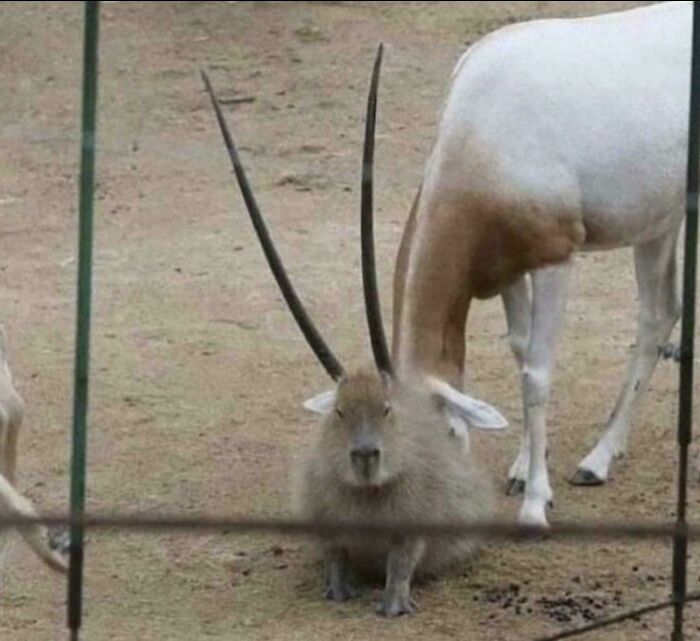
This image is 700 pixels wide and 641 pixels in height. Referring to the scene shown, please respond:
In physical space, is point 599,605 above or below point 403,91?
below

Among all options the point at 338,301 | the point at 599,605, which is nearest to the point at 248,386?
the point at 338,301

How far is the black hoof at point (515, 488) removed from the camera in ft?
17.8

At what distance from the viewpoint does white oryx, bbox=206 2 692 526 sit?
16.3 feet

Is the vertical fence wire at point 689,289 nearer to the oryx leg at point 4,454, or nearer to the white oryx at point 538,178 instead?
the white oryx at point 538,178

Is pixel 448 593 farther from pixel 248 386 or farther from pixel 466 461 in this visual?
pixel 248 386

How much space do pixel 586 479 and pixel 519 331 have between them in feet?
1.33

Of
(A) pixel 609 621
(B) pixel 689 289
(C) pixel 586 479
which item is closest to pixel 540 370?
(C) pixel 586 479

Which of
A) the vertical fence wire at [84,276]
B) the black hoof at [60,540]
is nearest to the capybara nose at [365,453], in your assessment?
the black hoof at [60,540]

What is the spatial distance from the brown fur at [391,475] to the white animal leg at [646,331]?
3.00ft

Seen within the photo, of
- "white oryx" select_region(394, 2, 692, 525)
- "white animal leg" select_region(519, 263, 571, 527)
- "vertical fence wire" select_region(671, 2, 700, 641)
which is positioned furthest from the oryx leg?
"vertical fence wire" select_region(671, 2, 700, 641)

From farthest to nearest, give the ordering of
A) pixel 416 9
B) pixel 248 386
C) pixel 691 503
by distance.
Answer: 1. pixel 416 9
2. pixel 248 386
3. pixel 691 503

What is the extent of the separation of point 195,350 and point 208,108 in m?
3.06

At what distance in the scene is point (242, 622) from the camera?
4488 mm

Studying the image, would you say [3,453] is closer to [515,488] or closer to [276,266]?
[276,266]
